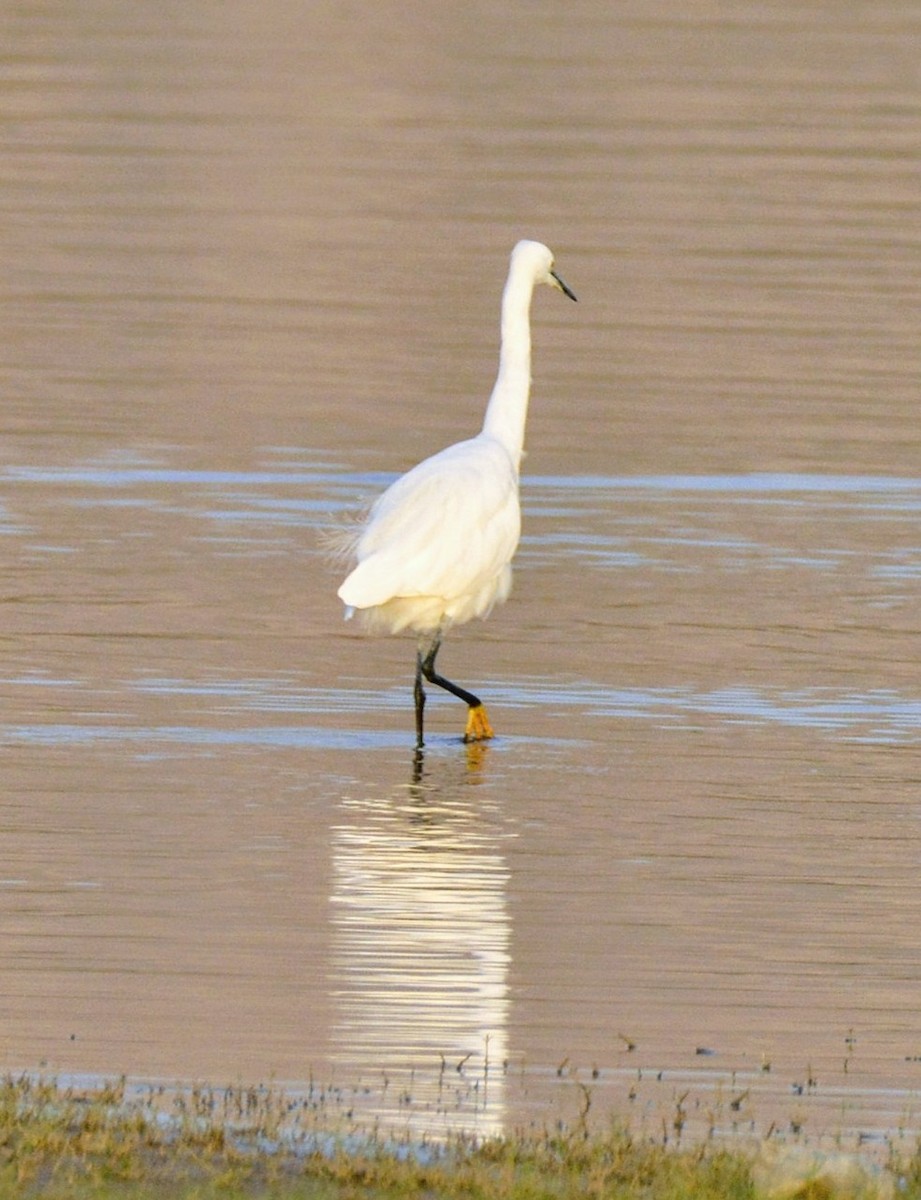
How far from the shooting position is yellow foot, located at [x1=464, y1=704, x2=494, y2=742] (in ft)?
40.7

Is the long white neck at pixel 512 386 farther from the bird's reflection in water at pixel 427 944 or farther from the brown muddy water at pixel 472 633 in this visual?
the bird's reflection in water at pixel 427 944

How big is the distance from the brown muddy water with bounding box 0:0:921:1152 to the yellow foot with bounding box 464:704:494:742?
12cm

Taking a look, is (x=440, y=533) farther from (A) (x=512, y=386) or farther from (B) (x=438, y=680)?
(A) (x=512, y=386)

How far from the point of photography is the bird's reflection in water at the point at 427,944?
7.78 meters

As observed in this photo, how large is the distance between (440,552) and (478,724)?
738 mm

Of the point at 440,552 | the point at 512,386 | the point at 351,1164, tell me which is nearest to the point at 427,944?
the point at 351,1164

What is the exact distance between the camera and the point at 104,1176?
662cm

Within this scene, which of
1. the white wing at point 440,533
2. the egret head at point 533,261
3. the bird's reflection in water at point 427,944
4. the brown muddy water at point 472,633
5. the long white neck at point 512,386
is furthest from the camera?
the egret head at point 533,261

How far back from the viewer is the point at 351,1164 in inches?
263

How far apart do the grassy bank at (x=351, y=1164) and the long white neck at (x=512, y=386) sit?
22.0 feet

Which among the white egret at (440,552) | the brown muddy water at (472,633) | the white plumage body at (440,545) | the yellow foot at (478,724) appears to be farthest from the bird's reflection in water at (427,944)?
the white plumage body at (440,545)

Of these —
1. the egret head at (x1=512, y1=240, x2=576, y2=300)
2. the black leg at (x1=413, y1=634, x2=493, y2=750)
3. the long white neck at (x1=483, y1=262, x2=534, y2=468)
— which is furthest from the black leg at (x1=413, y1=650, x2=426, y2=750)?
the egret head at (x1=512, y1=240, x2=576, y2=300)

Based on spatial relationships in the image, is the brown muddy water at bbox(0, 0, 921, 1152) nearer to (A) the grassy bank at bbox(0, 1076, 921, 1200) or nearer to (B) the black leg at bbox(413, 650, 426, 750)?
(B) the black leg at bbox(413, 650, 426, 750)

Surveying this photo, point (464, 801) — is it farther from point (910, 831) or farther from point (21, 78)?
point (21, 78)
